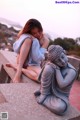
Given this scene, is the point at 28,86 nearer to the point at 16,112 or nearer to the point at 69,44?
the point at 16,112

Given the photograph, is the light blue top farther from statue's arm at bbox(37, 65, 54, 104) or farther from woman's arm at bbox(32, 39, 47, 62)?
statue's arm at bbox(37, 65, 54, 104)

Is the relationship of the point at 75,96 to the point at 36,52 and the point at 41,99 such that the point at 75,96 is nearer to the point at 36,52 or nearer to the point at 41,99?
the point at 36,52

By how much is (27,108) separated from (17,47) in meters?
1.35

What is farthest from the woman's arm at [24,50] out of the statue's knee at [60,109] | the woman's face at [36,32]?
the statue's knee at [60,109]

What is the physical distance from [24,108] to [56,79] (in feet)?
1.14

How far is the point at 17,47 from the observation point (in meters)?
3.35

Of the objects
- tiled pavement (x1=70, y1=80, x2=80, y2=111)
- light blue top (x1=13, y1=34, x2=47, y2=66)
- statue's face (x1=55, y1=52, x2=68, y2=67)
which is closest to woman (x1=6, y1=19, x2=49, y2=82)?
light blue top (x1=13, y1=34, x2=47, y2=66)

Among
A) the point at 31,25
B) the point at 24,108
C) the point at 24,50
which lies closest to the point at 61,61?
the point at 24,108

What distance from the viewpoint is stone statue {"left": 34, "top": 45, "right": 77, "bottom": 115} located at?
2.12m

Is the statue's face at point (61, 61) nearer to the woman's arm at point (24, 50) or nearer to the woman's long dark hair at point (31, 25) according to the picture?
the woman's arm at point (24, 50)

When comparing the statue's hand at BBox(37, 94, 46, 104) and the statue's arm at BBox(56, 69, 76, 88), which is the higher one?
the statue's arm at BBox(56, 69, 76, 88)

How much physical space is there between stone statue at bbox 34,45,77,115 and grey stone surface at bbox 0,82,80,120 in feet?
0.18

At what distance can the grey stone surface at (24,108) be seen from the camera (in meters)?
2.02

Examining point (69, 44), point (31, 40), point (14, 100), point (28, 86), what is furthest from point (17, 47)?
point (69, 44)
